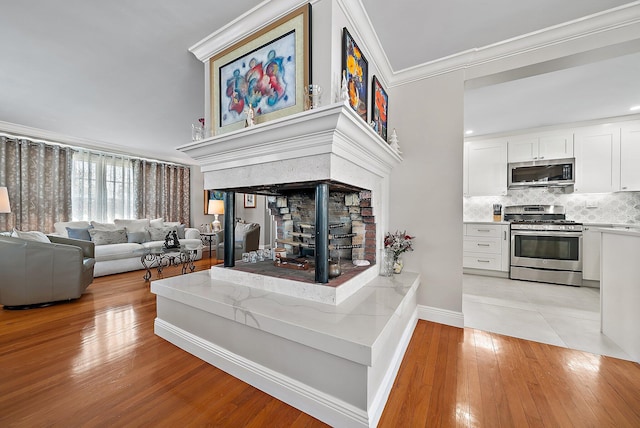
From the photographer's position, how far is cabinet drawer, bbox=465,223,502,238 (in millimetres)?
3918

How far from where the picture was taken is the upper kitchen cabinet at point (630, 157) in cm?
336

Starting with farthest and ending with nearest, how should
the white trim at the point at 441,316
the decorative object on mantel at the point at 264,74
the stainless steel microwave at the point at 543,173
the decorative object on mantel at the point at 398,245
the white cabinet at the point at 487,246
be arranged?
the white cabinet at the point at 487,246 → the stainless steel microwave at the point at 543,173 → the decorative object on mantel at the point at 398,245 → the white trim at the point at 441,316 → the decorative object on mantel at the point at 264,74

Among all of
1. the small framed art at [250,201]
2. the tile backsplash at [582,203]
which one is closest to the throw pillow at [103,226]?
the small framed art at [250,201]

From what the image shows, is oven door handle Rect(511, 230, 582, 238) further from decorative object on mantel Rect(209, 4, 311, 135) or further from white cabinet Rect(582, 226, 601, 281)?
decorative object on mantel Rect(209, 4, 311, 135)

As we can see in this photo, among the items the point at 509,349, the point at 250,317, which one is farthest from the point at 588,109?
the point at 250,317

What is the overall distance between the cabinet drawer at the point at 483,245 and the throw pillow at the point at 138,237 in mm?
5987

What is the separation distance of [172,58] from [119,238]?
3.76 meters

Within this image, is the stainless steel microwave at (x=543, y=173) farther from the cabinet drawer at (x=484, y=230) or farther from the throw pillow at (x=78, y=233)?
the throw pillow at (x=78, y=233)

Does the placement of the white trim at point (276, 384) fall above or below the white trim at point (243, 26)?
below

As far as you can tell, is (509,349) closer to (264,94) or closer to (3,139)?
(264,94)

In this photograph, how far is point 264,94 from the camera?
5.79 ft

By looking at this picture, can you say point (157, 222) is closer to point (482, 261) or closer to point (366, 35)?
point (366, 35)

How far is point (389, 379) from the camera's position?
4.53 ft

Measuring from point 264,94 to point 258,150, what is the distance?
16.7 inches
